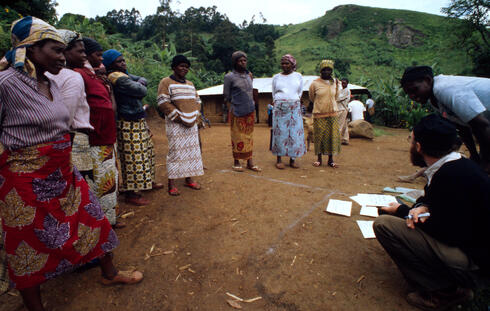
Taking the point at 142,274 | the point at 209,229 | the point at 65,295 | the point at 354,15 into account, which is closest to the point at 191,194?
the point at 209,229

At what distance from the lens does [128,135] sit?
3.37 m

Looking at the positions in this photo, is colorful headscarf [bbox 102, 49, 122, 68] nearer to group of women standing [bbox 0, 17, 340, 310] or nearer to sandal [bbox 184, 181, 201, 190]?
group of women standing [bbox 0, 17, 340, 310]

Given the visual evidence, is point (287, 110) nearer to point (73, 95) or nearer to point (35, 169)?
point (73, 95)

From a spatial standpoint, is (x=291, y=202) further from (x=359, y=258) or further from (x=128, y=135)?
(x=128, y=135)

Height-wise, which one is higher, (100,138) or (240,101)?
(240,101)

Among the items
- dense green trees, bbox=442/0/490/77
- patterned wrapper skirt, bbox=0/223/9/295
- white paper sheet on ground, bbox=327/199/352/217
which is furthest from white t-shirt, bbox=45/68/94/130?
dense green trees, bbox=442/0/490/77

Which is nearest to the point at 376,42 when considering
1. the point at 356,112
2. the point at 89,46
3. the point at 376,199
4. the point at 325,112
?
the point at 356,112

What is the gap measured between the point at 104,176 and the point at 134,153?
2.57 ft

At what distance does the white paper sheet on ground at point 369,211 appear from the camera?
3238 millimetres

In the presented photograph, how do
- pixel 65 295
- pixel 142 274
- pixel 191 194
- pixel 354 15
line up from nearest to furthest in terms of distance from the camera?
pixel 65 295 < pixel 142 274 < pixel 191 194 < pixel 354 15

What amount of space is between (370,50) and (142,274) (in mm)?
51427

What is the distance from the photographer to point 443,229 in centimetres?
181

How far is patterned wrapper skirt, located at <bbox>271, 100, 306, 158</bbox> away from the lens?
5062 mm

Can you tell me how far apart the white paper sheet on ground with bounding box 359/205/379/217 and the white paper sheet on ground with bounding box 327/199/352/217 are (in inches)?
5.8
